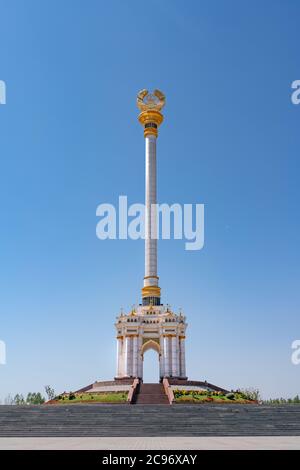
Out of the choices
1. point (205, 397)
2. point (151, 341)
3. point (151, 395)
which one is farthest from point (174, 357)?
point (205, 397)

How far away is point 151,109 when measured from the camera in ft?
219

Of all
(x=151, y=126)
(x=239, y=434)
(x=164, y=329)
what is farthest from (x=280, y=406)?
(x=151, y=126)

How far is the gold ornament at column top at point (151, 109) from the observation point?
218 ft

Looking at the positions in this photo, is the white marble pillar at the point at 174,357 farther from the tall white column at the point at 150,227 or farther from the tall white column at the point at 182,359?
the tall white column at the point at 150,227

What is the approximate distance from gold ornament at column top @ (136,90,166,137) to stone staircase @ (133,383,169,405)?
37.9 meters

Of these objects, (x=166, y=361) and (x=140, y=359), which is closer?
(x=166, y=361)

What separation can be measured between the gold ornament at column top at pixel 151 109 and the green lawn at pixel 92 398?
39309mm

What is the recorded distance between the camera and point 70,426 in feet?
81.5

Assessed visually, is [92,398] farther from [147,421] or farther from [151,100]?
[151,100]

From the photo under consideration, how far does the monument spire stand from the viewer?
194 feet

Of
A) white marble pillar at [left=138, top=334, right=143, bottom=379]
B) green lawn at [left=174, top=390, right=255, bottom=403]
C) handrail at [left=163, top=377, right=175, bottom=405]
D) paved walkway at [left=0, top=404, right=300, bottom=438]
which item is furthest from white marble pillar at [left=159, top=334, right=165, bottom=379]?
paved walkway at [left=0, top=404, right=300, bottom=438]

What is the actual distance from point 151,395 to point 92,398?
5.48 meters
